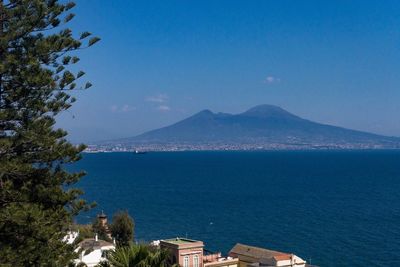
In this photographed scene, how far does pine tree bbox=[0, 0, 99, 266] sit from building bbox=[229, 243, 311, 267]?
567 inches

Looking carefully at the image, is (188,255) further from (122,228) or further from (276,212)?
(276,212)

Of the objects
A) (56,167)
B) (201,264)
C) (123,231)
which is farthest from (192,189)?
(56,167)

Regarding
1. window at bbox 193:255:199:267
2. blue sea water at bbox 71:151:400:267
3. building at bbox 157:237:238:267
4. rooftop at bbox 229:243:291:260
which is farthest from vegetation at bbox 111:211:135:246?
window at bbox 193:255:199:267

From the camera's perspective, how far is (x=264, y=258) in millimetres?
24453

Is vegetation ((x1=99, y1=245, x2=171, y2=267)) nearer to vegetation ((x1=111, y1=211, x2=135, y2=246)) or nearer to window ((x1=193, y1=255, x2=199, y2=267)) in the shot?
window ((x1=193, y1=255, x2=199, y2=267))

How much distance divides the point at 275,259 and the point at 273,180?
7497 cm

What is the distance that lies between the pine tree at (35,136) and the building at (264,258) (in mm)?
14408

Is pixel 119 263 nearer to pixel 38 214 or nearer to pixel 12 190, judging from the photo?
pixel 38 214

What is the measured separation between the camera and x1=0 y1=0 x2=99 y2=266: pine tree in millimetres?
9523

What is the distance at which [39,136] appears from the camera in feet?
32.7

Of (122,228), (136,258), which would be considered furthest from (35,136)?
(122,228)

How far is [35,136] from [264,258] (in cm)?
1670

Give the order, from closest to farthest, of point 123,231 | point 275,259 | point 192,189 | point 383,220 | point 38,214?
point 38,214 < point 275,259 < point 123,231 < point 383,220 < point 192,189

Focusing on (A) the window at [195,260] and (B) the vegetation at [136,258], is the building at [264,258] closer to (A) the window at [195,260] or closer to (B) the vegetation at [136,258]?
(A) the window at [195,260]
